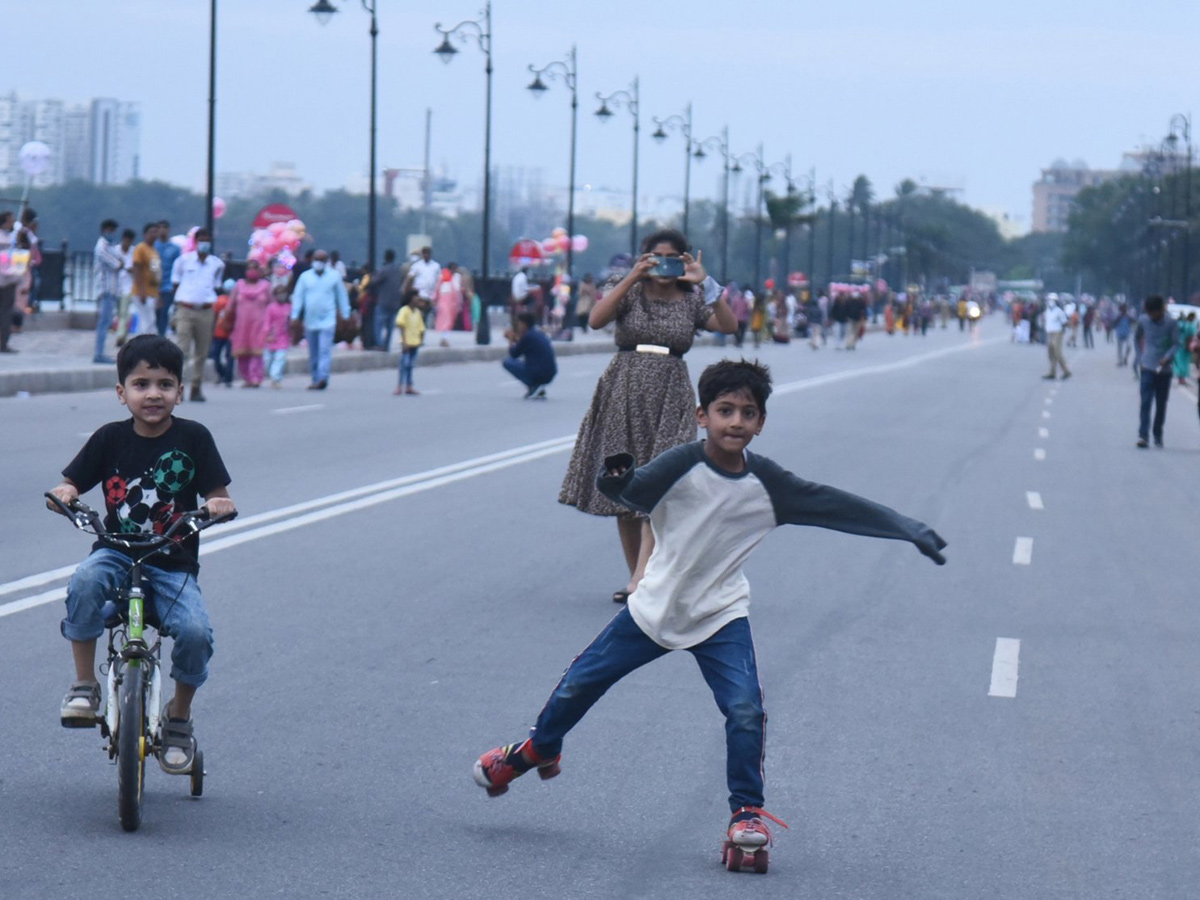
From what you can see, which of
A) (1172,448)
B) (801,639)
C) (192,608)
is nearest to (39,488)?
(801,639)

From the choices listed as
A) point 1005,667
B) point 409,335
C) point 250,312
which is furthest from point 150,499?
point 409,335

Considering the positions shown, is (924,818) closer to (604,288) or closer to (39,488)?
(604,288)

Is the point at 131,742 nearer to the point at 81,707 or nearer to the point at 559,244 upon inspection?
the point at 81,707

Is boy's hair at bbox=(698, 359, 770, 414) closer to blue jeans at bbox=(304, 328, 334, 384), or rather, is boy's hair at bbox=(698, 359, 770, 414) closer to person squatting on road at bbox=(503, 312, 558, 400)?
person squatting on road at bbox=(503, 312, 558, 400)

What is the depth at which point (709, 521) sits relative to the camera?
213 inches

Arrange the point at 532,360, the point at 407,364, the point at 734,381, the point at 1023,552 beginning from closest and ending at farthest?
the point at 734,381
the point at 1023,552
the point at 532,360
the point at 407,364

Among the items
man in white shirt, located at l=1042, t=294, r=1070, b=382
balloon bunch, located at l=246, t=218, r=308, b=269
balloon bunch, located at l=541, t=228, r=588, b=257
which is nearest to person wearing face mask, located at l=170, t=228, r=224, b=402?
balloon bunch, located at l=246, t=218, r=308, b=269

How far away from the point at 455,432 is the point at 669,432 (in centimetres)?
1168

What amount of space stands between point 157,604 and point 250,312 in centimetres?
2125

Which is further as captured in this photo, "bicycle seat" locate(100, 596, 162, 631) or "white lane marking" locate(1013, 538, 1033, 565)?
"white lane marking" locate(1013, 538, 1033, 565)

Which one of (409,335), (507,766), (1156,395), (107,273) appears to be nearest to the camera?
(507,766)

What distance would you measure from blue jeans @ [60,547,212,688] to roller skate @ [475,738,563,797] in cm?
85

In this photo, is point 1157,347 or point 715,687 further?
point 1157,347

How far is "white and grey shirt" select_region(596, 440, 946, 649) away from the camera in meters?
5.36
